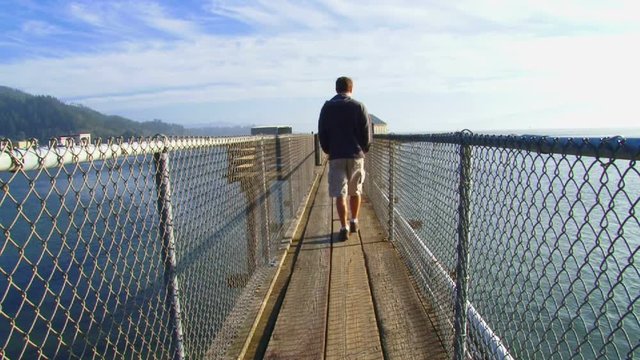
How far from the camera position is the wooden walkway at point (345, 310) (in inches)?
119

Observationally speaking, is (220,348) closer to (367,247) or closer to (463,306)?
(463,306)

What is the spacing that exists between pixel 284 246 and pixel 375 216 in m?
2.07

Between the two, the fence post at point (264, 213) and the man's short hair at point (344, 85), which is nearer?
the fence post at point (264, 213)

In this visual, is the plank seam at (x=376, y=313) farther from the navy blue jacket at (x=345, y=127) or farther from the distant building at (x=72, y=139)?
the distant building at (x=72, y=139)

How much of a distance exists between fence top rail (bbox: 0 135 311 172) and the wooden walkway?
168cm

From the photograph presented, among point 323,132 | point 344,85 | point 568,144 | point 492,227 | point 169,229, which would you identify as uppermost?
point 344,85

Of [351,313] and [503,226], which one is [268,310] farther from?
[503,226]

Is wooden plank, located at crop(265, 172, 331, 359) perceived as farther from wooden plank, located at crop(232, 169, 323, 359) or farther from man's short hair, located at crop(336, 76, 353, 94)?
man's short hair, located at crop(336, 76, 353, 94)

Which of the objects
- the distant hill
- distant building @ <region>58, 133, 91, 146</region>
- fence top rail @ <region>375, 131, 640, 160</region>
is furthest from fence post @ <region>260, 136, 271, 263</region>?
the distant hill

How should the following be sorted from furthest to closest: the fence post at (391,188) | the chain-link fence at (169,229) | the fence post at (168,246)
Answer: the fence post at (391,188) → the fence post at (168,246) → the chain-link fence at (169,229)

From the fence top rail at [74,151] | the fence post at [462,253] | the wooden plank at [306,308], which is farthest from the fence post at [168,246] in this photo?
the fence post at [462,253]

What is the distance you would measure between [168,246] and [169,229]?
0.31 ft

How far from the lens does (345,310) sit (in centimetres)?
358

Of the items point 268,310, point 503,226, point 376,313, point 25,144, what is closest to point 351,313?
point 376,313
